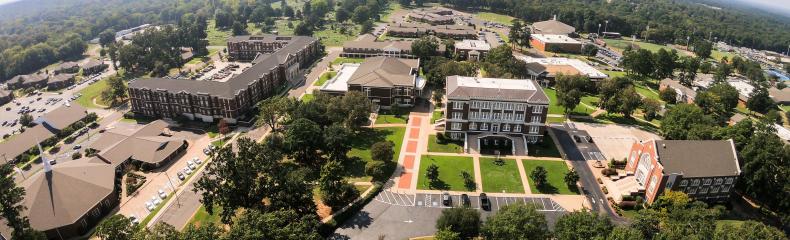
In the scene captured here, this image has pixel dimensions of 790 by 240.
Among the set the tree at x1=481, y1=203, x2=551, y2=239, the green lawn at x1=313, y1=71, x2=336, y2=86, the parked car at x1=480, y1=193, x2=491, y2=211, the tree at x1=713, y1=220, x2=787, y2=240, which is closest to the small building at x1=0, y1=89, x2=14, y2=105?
the green lawn at x1=313, y1=71, x2=336, y2=86

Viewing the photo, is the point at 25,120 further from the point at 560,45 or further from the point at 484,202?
the point at 560,45

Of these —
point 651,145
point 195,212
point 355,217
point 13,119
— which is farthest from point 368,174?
point 13,119

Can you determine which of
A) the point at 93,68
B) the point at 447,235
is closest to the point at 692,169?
the point at 447,235

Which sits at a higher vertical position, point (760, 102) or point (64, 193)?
point (760, 102)

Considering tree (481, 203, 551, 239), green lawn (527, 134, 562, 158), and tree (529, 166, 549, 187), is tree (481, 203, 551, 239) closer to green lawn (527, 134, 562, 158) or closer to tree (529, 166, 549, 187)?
tree (529, 166, 549, 187)

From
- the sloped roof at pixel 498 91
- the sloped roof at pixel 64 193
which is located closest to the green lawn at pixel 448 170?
the sloped roof at pixel 498 91
